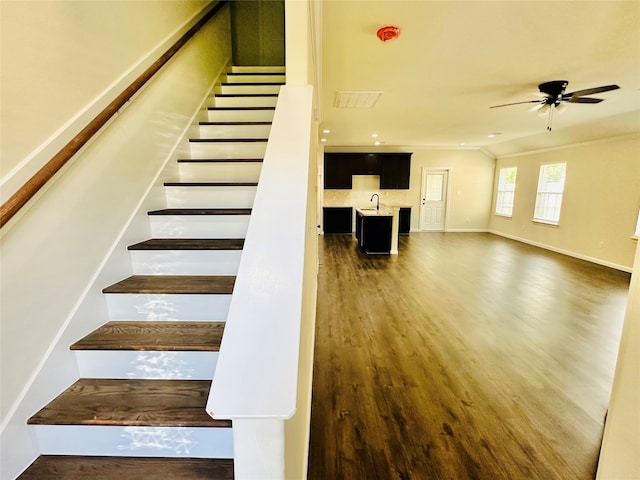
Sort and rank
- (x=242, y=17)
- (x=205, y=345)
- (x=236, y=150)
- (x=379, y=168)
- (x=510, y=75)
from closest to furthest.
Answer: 1. (x=205, y=345)
2. (x=236, y=150)
3. (x=510, y=75)
4. (x=242, y=17)
5. (x=379, y=168)

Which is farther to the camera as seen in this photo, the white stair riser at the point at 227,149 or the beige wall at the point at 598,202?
the beige wall at the point at 598,202

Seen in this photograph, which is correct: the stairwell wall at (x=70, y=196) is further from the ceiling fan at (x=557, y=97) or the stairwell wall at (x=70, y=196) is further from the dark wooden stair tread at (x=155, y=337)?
the ceiling fan at (x=557, y=97)

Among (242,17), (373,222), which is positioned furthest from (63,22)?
(373,222)

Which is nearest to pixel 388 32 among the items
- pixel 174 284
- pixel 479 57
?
pixel 479 57

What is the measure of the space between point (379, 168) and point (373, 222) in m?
3.04

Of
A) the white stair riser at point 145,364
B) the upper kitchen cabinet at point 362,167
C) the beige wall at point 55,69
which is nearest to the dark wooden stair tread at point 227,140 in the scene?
the beige wall at point 55,69

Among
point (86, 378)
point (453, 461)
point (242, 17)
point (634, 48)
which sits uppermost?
point (242, 17)

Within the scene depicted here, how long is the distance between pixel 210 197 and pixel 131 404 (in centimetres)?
131

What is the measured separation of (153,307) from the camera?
1515mm

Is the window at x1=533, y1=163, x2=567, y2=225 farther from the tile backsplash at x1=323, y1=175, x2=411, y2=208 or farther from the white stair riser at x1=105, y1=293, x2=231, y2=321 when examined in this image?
the white stair riser at x1=105, y1=293, x2=231, y2=321

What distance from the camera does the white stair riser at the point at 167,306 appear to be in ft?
4.90

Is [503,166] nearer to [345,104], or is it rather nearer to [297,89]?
[345,104]

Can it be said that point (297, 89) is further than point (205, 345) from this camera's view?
Yes

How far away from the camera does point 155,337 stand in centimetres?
135
